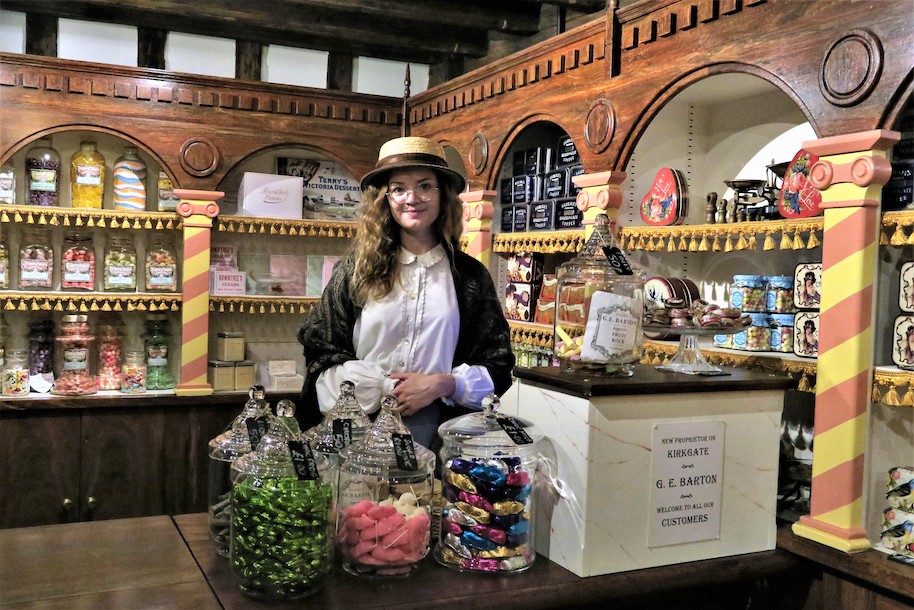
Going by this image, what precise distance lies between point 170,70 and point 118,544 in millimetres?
3543

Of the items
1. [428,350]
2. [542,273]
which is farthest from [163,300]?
[428,350]

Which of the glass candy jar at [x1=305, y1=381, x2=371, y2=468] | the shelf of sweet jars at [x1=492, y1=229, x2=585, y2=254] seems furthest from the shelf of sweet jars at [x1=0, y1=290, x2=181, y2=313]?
the glass candy jar at [x1=305, y1=381, x2=371, y2=468]

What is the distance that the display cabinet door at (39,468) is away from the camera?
13.0 ft

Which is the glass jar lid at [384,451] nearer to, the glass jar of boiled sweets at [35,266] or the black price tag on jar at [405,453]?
the black price tag on jar at [405,453]

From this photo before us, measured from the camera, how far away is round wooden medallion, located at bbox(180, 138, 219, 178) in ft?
14.3

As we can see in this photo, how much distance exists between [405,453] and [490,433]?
18 cm

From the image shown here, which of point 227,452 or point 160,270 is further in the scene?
point 160,270

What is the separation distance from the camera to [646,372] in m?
1.89

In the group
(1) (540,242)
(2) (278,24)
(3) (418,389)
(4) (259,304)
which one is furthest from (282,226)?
(3) (418,389)

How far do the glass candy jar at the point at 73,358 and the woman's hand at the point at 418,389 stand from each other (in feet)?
9.05

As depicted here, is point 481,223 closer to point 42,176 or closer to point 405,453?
point 42,176

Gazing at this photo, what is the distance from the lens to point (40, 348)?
4.21m

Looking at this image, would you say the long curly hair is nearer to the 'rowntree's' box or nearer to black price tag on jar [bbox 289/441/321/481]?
black price tag on jar [bbox 289/441/321/481]

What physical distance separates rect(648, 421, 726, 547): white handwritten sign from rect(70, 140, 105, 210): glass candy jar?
11.7 ft
